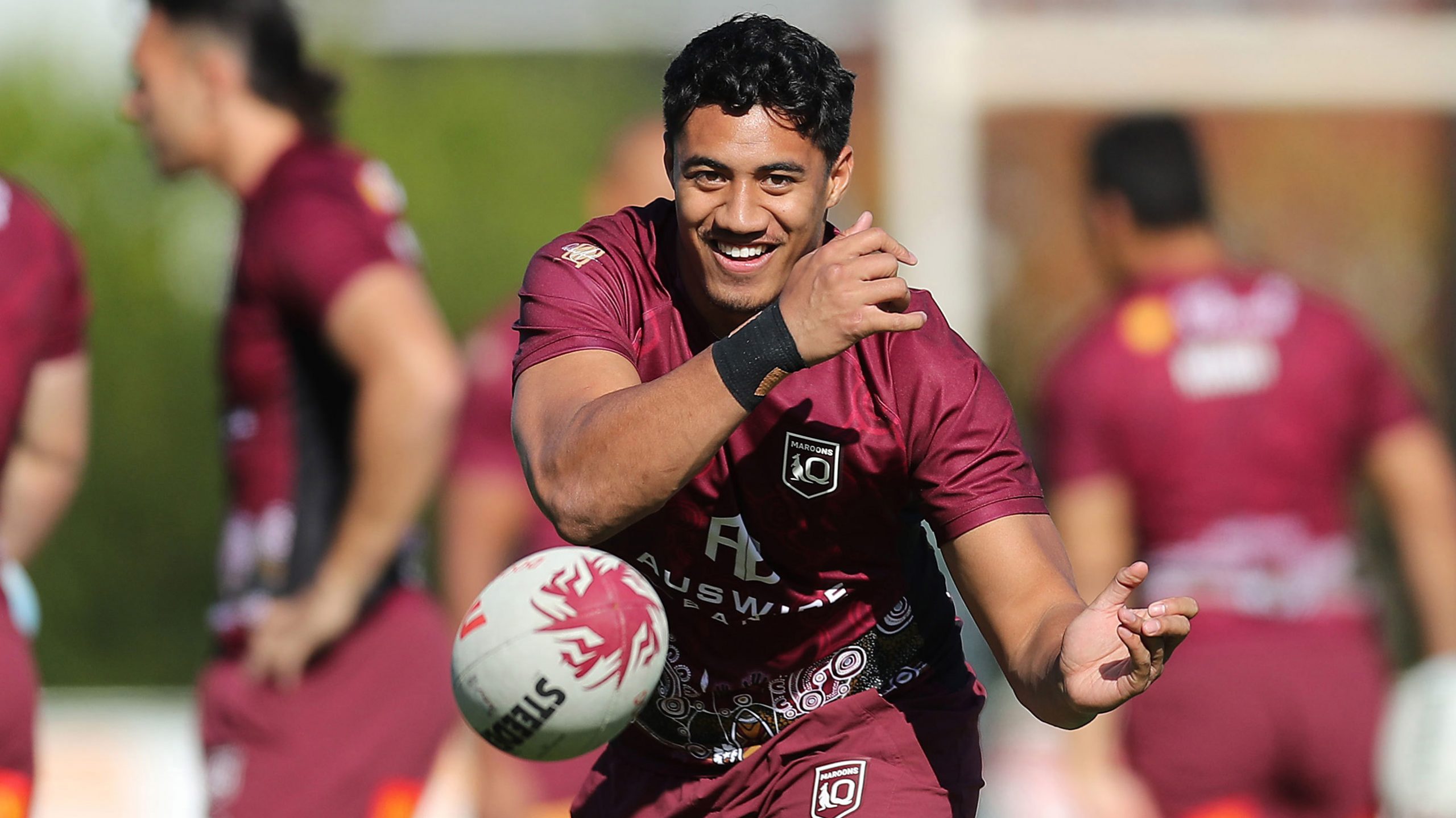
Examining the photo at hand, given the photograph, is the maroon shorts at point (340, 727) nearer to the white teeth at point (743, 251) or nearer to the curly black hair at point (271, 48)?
the curly black hair at point (271, 48)

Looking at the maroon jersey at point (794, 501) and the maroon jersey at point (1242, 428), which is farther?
the maroon jersey at point (1242, 428)

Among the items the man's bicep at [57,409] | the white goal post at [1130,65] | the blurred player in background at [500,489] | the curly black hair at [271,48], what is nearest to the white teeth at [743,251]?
the man's bicep at [57,409]

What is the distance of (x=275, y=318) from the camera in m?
5.41

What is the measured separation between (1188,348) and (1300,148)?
11.5 m

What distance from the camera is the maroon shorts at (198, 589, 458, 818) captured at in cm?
525

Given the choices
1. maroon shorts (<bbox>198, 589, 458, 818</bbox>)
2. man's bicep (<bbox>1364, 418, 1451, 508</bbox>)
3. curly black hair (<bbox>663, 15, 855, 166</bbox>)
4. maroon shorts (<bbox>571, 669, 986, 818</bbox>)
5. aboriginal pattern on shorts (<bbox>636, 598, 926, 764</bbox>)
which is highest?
curly black hair (<bbox>663, 15, 855, 166</bbox>)

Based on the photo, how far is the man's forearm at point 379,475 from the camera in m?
5.33

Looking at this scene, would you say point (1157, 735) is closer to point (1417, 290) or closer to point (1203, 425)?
point (1203, 425)

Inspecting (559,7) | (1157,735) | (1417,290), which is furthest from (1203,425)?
(559,7)

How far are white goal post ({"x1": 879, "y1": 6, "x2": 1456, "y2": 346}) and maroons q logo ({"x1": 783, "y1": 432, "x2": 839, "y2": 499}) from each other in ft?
34.9

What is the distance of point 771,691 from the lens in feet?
12.5

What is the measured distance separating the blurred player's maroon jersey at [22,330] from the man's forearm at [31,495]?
0.37 metres

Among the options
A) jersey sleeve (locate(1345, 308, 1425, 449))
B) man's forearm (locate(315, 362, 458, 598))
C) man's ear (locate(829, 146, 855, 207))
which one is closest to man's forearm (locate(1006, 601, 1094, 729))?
man's ear (locate(829, 146, 855, 207))

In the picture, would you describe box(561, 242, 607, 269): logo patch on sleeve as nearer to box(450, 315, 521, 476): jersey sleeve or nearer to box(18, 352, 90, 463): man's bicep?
box(18, 352, 90, 463): man's bicep
